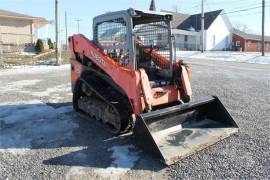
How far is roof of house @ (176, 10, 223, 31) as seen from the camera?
47534mm

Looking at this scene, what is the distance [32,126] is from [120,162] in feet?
7.98

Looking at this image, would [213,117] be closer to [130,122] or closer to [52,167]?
[130,122]

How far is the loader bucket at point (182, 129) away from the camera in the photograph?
4.35 metres

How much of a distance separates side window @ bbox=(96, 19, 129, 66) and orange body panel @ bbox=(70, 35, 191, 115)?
0.18 metres

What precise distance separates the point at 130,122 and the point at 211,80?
24.5 feet

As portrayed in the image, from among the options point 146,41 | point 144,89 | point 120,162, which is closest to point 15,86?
point 146,41

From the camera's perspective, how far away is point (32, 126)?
5957 millimetres

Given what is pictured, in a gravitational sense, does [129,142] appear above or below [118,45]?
below

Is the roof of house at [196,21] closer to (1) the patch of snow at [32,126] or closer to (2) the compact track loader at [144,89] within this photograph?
(1) the patch of snow at [32,126]

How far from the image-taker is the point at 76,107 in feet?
22.3

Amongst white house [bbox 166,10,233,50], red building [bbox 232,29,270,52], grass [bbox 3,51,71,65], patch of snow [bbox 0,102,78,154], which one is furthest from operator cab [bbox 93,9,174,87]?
red building [bbox 232,29,270,52]

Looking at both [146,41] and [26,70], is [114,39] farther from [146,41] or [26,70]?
[26,70]

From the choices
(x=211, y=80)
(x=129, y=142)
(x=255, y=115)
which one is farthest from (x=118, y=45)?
(x=211, y=80)

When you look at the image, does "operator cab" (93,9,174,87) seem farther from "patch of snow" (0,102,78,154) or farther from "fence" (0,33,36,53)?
"fence" (0,33,36,53)
